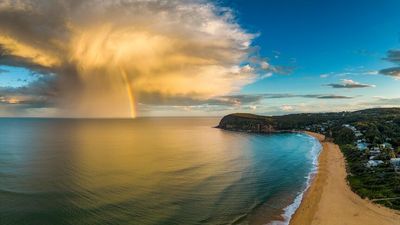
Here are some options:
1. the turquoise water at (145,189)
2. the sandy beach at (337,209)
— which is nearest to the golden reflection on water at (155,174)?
the turquoise water at (145,189)

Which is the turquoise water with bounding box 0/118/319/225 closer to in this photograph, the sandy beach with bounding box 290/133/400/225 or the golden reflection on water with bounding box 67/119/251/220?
the golden reflection on water with bounding box 67/119/251/220

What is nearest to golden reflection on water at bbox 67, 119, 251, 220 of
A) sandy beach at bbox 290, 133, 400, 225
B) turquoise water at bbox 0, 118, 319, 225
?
turquoise water at bbox 0, 118, 319, 225

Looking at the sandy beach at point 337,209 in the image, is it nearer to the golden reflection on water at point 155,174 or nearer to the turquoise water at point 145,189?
the turquoise water at point 145,189

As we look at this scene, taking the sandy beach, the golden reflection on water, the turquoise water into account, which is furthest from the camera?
the golden reflection on water

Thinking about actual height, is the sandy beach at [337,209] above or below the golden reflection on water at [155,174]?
below

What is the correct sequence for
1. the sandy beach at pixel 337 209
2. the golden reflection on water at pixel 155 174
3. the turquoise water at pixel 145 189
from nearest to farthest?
the sandy beach at pixel 337 209
the turquoise water at pixel 145 189
the golden reflection on water at pixel 155 174

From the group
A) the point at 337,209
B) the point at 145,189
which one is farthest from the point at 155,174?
the point at 337,209

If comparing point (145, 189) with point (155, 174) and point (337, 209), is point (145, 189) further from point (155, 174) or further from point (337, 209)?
point (337, 209)

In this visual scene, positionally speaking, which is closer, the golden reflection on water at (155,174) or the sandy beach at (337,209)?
the sandy beach at (337,209)
